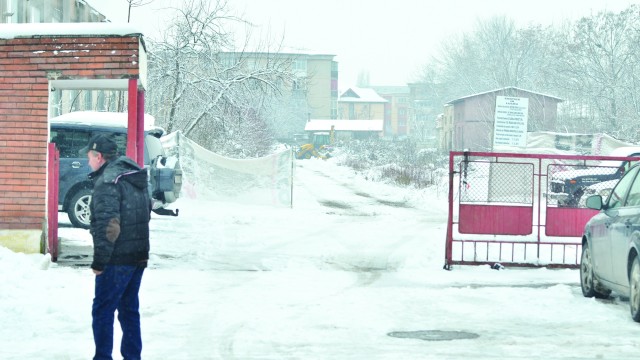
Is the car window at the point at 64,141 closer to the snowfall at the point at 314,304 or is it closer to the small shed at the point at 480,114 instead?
the snowfall at the point at 314,304

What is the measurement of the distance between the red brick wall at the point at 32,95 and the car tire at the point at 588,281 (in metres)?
6.38

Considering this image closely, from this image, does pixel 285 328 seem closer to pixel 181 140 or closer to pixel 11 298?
pixel 11 298

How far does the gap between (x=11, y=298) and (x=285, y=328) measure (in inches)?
115

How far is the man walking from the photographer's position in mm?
5941

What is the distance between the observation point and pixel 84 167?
15977mm

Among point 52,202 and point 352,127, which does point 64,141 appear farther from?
point 352,127

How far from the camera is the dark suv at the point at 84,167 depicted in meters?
16.0

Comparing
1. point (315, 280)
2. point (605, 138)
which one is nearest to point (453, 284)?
point (315, 280)

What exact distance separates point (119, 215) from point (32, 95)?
6770 millimetres

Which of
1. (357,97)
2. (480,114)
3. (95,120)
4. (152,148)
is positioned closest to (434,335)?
(152,148)

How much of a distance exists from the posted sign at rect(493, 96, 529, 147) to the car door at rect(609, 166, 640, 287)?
11256 mm

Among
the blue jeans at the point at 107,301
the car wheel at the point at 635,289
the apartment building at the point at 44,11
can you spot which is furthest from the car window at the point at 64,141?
the car wheel at the point at 635,289

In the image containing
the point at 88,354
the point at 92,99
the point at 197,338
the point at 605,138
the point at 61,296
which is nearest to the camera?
the point at 88,354

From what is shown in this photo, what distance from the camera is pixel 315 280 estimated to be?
38.0ft
